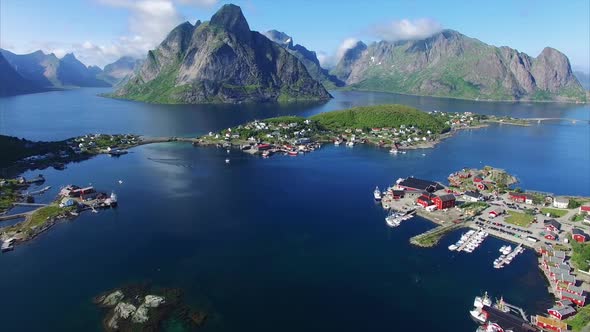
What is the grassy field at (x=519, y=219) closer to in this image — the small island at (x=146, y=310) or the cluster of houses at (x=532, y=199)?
the cluster of houses at (x=532, y=199)

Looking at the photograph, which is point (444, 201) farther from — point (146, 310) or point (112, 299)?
point (112, 299)

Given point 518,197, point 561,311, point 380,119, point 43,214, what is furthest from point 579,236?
point 380,119

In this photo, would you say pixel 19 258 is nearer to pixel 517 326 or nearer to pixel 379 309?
pixel 379 309

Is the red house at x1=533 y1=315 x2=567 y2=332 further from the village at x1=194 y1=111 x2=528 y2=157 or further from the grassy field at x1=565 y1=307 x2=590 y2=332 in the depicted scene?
the village at x1=194 y1=111 x2=528 y2=157

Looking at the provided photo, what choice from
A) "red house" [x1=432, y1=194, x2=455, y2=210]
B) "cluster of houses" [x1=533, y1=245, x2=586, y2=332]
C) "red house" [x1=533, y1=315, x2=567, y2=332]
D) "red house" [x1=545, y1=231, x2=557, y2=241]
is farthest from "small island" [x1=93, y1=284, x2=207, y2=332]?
"red house" [x1=545, y1=231, x2=557, y2=241]

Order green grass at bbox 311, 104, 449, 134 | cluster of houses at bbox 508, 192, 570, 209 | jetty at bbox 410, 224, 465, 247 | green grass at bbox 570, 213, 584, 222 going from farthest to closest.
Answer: green grass at bbox 311, 104, 449, 134
cluster of houses at bbox 508, 192, 570, 209
green grass at bbox 570, 213, 584, 222
jetty at bbox 410, 224, 465, 247

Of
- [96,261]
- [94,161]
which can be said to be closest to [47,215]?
[96,261]
